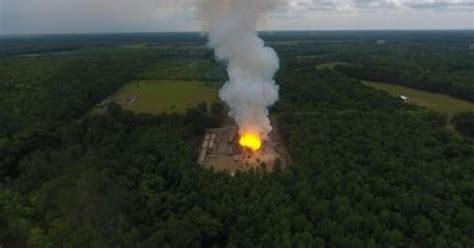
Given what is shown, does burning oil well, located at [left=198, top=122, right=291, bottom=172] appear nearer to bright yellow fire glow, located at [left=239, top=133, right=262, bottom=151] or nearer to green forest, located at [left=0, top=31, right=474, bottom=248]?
bright yellow fire glow, located at [left=239, top=133, right=262, bottom=151]

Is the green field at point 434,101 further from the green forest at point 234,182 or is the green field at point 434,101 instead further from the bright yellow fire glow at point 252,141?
the bright yellow fire glow at point 252,141

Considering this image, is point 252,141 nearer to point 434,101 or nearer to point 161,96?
point 161,96

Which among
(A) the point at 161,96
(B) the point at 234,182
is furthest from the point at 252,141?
(A) the point at 161,96

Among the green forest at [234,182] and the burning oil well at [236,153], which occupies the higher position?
the green forest at [234,182]

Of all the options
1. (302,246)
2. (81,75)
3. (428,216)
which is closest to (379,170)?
(428,216)

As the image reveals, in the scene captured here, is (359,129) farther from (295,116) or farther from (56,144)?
(56,144)

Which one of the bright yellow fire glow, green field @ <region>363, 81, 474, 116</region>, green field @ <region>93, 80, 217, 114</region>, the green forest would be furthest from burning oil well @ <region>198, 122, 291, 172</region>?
green field @ <region>363, 81, 474, 116</region>

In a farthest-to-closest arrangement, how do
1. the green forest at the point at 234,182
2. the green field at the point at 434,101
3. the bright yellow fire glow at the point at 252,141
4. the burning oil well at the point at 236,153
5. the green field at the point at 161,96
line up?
the green field at the point at 434,101 < the green field at the point at 161,96 < the bright yellow fire glow at the point at 252,141 < the burning oil well at the point at 236,153 < the green forest at the point at 234,182

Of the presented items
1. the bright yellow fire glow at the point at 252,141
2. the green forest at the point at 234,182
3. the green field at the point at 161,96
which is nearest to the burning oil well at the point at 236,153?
the bright yellow fire glow at the point at 252,141
